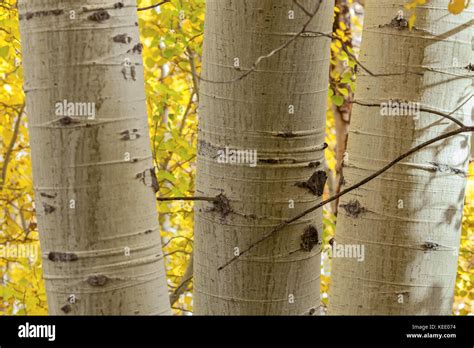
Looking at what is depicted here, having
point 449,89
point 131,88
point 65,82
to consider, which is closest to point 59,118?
point 65,82

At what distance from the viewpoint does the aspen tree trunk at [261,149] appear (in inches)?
66.7

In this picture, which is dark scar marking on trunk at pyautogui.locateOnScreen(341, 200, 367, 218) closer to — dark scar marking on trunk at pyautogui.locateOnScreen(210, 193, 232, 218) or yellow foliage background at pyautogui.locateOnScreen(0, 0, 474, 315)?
dark scar marking on trunk at pyautogui.locateOnScreen(210, 193, 232, 218)

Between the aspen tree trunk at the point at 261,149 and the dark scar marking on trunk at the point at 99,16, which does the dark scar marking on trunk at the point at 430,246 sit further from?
the dark scar marking on trunk at the point at 99,16

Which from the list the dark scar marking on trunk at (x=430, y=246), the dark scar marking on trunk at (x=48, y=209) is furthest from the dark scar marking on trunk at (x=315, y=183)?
the dark scar marking on trunk at (x=48, y=209)

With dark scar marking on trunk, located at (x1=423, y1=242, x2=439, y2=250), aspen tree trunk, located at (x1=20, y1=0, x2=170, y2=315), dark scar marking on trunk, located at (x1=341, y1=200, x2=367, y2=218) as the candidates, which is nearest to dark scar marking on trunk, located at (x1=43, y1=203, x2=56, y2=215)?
aspen tree trunk, located at (x1=20, y1=0, x2=170, y2=315)

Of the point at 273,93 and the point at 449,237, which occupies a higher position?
the point at 273,93

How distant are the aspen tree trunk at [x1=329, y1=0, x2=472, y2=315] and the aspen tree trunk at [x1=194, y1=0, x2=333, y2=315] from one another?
39 cm

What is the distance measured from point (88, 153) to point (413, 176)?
1.16 meters

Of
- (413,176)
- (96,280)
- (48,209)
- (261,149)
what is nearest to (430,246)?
(413,176)

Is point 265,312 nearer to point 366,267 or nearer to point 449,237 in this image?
point 366,267

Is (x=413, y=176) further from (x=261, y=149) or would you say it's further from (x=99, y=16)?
(x=99, y=16)

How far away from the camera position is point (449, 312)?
2160 mm

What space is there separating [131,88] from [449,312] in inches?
54.9
